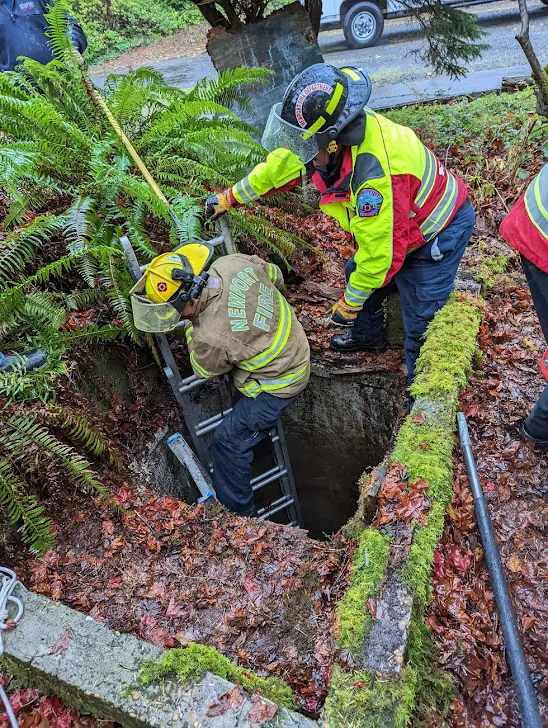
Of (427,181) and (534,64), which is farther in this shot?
(534,64)

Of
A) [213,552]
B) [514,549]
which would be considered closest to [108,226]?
[213,552]

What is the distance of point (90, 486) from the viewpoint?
2770mm

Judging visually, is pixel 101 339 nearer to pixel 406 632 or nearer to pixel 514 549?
pixel 406 632

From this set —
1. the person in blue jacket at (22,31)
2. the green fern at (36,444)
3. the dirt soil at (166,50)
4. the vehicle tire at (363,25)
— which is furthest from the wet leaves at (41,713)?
the dirt soil at (166,50)

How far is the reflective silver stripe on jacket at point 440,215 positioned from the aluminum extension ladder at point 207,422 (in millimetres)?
1429

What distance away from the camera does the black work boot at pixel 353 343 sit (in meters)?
4.29

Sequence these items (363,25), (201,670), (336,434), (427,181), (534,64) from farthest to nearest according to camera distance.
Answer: (363,25)
(534,64)
(336,434)
(427,181)
(201,670)

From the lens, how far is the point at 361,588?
6.78 feet

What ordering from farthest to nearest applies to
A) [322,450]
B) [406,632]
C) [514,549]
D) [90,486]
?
[322,450], [90,486], [514,549], [406,632]

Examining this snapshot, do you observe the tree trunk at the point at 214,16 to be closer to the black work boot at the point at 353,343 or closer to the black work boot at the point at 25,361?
the black work boot at the point at 353,343

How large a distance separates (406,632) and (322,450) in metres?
3.29

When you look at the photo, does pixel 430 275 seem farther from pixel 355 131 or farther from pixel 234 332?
pixel 234 332

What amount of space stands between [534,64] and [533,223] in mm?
4194

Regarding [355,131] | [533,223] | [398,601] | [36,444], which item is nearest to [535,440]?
[533,223]
